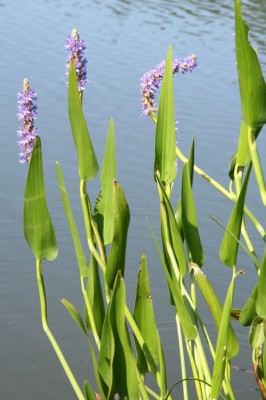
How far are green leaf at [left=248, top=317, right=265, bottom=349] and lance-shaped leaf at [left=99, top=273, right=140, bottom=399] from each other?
0.35 meters

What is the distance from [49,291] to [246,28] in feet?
10.1

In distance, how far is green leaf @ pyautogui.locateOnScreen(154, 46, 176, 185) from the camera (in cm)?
246

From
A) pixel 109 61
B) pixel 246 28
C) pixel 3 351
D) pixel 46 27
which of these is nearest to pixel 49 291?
pixel 3 351

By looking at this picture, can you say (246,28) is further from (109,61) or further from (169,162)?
(109,61)

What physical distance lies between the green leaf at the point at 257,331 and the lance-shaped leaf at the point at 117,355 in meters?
0.35

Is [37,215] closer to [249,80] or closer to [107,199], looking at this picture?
[107,199]

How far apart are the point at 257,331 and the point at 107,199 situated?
55 centimetres

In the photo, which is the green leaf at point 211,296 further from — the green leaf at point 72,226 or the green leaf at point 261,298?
the green leaf at point 72,226

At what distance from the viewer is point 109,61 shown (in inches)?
383

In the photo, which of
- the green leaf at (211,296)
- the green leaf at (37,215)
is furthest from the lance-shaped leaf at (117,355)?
the green leaf at (37,215)

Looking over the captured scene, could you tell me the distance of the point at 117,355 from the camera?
2350 mm

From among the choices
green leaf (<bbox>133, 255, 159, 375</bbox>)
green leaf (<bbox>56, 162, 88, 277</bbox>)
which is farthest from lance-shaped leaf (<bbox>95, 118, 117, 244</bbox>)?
green leaf (<bbox>133, 255, 159, 375</bbox>)

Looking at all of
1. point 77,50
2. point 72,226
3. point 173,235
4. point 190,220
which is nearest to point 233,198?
point 190,220

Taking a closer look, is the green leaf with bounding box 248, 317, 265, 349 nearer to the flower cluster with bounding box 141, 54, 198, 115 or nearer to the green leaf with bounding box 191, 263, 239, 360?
the green leaf with bounding box 191, 263, 239, 360
